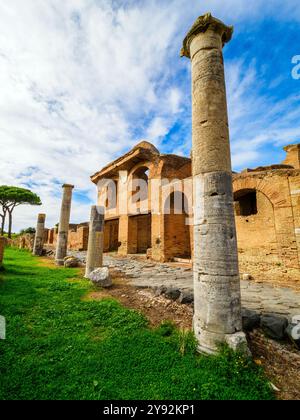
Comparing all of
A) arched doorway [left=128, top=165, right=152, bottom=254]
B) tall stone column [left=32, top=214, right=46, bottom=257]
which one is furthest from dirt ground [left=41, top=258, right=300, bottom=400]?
tall stone column [left=32, top=214, right=46, bottom=257]

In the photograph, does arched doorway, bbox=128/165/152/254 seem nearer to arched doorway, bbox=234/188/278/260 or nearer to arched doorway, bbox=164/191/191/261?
arched doorway, bbox=164/191/191/261

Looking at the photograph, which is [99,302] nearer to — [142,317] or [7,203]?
[142,317]

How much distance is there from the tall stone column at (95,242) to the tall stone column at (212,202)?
214 inches

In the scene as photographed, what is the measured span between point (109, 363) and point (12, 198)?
34.8m

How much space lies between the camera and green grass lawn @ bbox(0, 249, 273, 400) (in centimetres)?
215

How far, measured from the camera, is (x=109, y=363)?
8.48ft

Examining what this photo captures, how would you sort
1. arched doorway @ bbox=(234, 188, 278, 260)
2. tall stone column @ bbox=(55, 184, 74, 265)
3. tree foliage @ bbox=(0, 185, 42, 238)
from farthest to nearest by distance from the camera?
tree foliage @ bbox=(0, 185, 42, 238) → tall stone column @ bbox=(55, 184, 74, 265) → arched doorway @ bbox=(234, 188, 278, 260)

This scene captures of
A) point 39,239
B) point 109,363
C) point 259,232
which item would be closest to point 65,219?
point 39,239

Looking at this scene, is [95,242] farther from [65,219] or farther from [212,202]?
[212,202]

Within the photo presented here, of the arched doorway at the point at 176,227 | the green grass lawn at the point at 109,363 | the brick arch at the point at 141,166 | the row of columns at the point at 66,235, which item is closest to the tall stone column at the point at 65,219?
the row of columns at the point at 66,235

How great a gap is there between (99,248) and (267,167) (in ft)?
31.0

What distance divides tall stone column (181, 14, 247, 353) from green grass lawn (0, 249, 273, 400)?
37cm

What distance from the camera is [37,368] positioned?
2439 mm

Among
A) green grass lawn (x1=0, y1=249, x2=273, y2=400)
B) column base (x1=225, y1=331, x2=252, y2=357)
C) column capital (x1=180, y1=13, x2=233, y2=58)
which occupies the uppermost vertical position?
column capital (x1=180, y1=13, x2=233, y2=58)
